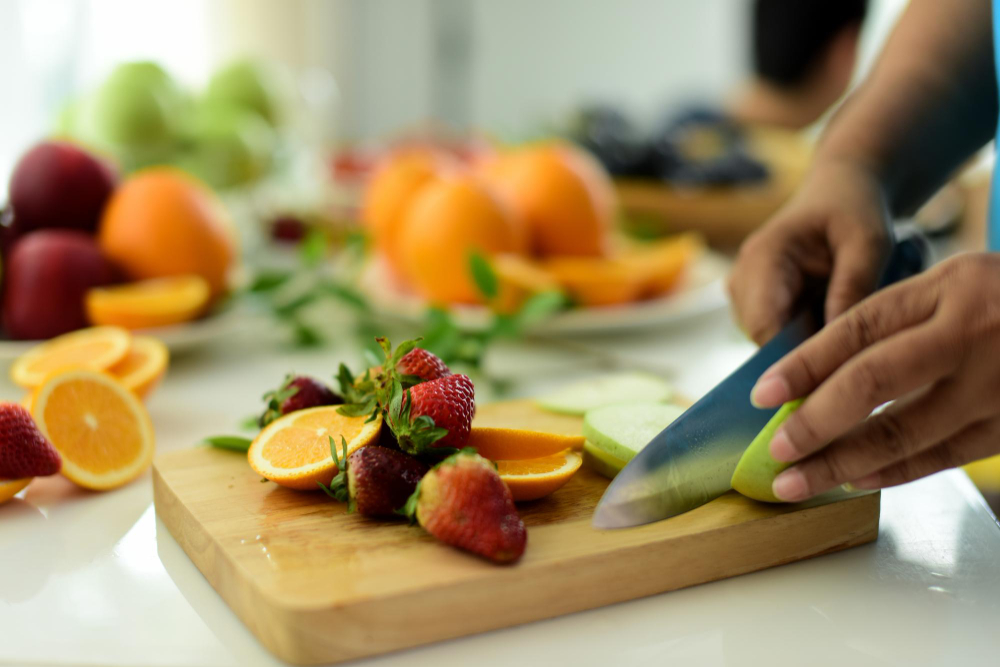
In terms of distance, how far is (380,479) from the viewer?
684mm

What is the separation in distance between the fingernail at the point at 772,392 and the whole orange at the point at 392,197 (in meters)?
0.98

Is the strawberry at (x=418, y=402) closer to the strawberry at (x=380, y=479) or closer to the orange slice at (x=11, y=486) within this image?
the strawberry at (x=380, y=479)

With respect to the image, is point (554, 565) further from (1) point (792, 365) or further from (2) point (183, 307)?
(2) point (183, 307)

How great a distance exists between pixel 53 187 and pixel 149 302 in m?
0.23

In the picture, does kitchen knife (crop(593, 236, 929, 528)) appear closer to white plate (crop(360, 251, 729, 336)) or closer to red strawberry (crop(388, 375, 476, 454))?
red strawberry (crop(388, 375, 476, 454))

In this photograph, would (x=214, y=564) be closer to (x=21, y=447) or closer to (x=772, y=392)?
(x=21, y=447)

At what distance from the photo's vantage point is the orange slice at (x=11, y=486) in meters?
0.78

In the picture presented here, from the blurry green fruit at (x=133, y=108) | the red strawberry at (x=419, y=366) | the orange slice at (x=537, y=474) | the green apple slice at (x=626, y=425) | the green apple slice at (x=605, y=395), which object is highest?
the blurry green fruit at (x=133, y=108)

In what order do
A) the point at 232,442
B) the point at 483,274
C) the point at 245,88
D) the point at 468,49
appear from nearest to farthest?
the point at 232,442
the point at 483,274
the point at 245,88
the point at 468,49

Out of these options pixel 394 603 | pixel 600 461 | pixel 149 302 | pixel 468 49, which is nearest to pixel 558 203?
pixel 149 302

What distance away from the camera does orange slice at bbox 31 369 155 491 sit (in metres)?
0.83

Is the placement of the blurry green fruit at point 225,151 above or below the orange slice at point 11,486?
above

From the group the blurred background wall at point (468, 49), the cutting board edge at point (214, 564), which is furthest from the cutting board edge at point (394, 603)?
the blurred background wall at point (468, 49)

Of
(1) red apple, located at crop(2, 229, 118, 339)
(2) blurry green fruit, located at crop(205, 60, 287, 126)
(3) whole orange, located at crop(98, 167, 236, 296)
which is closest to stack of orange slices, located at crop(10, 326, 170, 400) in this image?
(1) red apple, located at crop(2, 229, 118, 339)
